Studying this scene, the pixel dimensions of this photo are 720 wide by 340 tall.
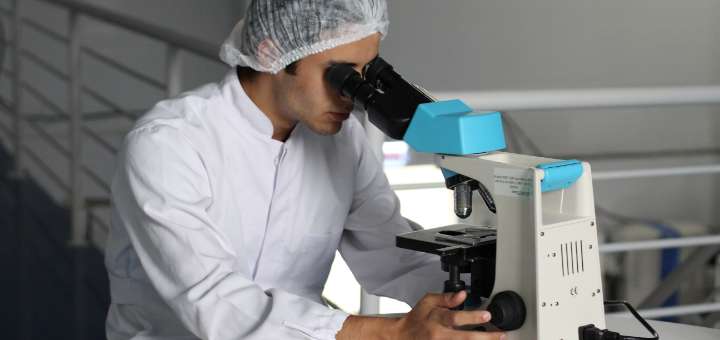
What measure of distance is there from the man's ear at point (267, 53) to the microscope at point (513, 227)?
11.1 inches

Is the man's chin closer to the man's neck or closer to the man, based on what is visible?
the man

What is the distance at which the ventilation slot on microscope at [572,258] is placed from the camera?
4.16ft

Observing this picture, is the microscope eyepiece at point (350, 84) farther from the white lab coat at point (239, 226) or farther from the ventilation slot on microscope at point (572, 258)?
the ventilation slot on microscope at point (572, 258)

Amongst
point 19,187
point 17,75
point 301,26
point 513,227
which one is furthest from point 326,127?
point 19,187

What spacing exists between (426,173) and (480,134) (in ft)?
4.14

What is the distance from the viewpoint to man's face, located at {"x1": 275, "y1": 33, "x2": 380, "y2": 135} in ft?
5.06

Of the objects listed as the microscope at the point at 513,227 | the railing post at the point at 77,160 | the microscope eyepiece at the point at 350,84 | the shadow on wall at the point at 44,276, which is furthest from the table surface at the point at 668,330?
the railing post at the point at 77,160

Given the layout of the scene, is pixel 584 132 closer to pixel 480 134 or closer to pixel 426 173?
pixel 426 173

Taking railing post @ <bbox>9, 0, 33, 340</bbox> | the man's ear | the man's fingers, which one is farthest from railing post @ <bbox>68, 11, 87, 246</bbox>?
the man's fingers

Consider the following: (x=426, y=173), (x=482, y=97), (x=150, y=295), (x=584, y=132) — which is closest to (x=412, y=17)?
(x=584, y=132)

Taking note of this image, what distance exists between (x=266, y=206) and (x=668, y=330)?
28.3 inches

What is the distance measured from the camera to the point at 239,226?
166 centimetres

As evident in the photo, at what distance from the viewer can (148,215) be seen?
142cm

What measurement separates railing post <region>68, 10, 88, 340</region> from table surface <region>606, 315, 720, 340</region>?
2138 mm
